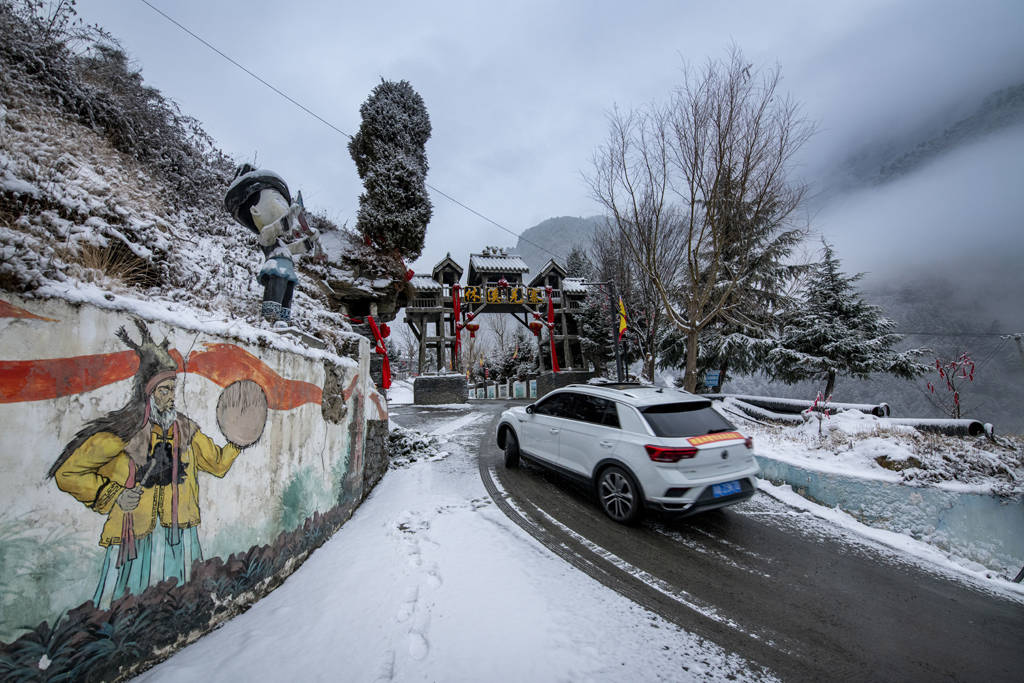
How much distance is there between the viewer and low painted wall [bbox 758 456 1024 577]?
150 inches

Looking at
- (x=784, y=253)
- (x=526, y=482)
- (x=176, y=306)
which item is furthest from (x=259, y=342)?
(x=784, y=253)

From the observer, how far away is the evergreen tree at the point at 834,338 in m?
13.7

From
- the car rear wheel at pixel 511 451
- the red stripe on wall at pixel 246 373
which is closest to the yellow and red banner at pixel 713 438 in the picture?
the car rear wheel at pixel 511 451

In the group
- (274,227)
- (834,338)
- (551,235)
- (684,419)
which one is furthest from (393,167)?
(551,235)

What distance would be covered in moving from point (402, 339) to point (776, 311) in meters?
43.8

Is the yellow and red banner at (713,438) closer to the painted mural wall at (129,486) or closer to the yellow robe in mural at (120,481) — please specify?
the painted mural wall at (129,486)

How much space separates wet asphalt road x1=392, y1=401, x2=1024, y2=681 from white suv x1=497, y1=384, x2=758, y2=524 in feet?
1.49

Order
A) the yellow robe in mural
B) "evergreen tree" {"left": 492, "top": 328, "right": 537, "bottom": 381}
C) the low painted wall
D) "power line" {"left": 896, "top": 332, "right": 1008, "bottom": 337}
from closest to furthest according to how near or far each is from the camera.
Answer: the yellow robe in mural → the low painted wall → "power line" {"left": 896, "top": 332, "right": 1008, "bottom": 337} → "evergreen tree" {"left": 492, "top": 328, "right": 537, "bottom": 381}

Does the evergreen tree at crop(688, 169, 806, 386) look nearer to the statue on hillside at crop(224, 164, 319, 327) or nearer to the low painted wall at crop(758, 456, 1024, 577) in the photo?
the low painted wall at crop(758, 456, 1024, 577)

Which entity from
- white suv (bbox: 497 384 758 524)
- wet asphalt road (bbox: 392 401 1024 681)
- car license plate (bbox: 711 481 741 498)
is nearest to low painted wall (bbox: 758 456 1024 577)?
wet asphalt road (bbox: 392 401 1024 681)

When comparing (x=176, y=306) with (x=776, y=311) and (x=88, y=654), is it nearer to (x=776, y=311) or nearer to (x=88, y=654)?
(x=88, y=654)

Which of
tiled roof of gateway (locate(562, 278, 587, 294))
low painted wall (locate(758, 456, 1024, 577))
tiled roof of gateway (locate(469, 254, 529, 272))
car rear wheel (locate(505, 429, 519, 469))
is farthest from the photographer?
tiled roof of gateway (locate(562, 278, 587, 294))

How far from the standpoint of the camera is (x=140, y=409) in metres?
2.19

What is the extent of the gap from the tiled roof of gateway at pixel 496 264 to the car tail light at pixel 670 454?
21.5 metres
